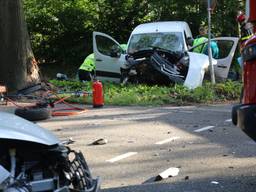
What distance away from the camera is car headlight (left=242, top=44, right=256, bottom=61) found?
5.12m

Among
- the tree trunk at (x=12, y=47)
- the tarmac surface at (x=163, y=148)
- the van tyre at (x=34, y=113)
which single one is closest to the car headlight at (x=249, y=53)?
the tarmac surface at (x=163, y=148)

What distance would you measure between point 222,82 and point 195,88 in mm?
1535

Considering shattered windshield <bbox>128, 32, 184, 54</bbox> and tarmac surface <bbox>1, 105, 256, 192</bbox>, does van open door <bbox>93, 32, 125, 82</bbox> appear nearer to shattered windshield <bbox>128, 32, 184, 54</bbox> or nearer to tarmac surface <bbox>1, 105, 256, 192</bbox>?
shattered windshield <bbox>128, 32, 184, 54</bbox>

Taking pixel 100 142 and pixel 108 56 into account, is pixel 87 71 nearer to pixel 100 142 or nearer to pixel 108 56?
pixel 108 56

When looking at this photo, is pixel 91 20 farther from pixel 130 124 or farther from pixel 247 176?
pixel 247 176

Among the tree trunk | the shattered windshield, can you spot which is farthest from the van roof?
the tree trunk

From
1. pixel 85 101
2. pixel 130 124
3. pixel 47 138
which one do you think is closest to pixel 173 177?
pixel 47 138

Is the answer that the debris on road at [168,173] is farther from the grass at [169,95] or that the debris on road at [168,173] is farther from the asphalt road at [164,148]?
the grass at [169,95]

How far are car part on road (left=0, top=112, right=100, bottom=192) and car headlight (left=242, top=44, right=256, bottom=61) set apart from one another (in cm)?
197

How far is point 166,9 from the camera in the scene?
22.8 metres

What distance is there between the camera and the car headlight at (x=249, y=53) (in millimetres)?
5125

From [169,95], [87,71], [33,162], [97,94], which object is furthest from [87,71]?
[33,162]

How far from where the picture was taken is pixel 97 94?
42.5 ft

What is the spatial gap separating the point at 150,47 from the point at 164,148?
8.39 m
